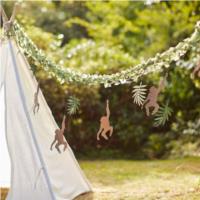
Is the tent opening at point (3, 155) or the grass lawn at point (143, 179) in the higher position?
the tent opening at point (3, 155)

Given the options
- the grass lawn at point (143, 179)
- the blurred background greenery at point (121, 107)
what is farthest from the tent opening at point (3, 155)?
the blurred background greenery at point (121, 107)

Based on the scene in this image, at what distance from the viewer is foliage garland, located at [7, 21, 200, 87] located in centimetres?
470

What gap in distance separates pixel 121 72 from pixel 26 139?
3.68 ft

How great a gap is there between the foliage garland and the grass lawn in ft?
4.29

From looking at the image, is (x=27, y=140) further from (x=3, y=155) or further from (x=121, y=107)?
(x=121, y=107)

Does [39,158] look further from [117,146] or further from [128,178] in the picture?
[117,146]

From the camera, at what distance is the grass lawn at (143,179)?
19.3ft

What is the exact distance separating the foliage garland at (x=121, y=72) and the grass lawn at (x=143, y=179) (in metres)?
1.31

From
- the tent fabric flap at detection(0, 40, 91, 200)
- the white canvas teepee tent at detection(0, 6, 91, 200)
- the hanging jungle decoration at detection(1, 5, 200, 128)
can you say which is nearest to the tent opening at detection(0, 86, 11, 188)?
the white canvas teepee tent at detection(0, 6, 91, 200)

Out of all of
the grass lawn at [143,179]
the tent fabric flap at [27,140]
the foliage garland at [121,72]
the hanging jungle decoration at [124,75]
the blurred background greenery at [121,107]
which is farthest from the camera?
the blurred background greenery at [121,107]

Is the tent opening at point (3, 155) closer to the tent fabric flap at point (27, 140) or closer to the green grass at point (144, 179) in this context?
the tent fabric flap at point (27, 140)

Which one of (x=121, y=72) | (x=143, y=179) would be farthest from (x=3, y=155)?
(x=143, y=179)

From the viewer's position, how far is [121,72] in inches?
196

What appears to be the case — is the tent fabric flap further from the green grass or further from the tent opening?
the green grass
